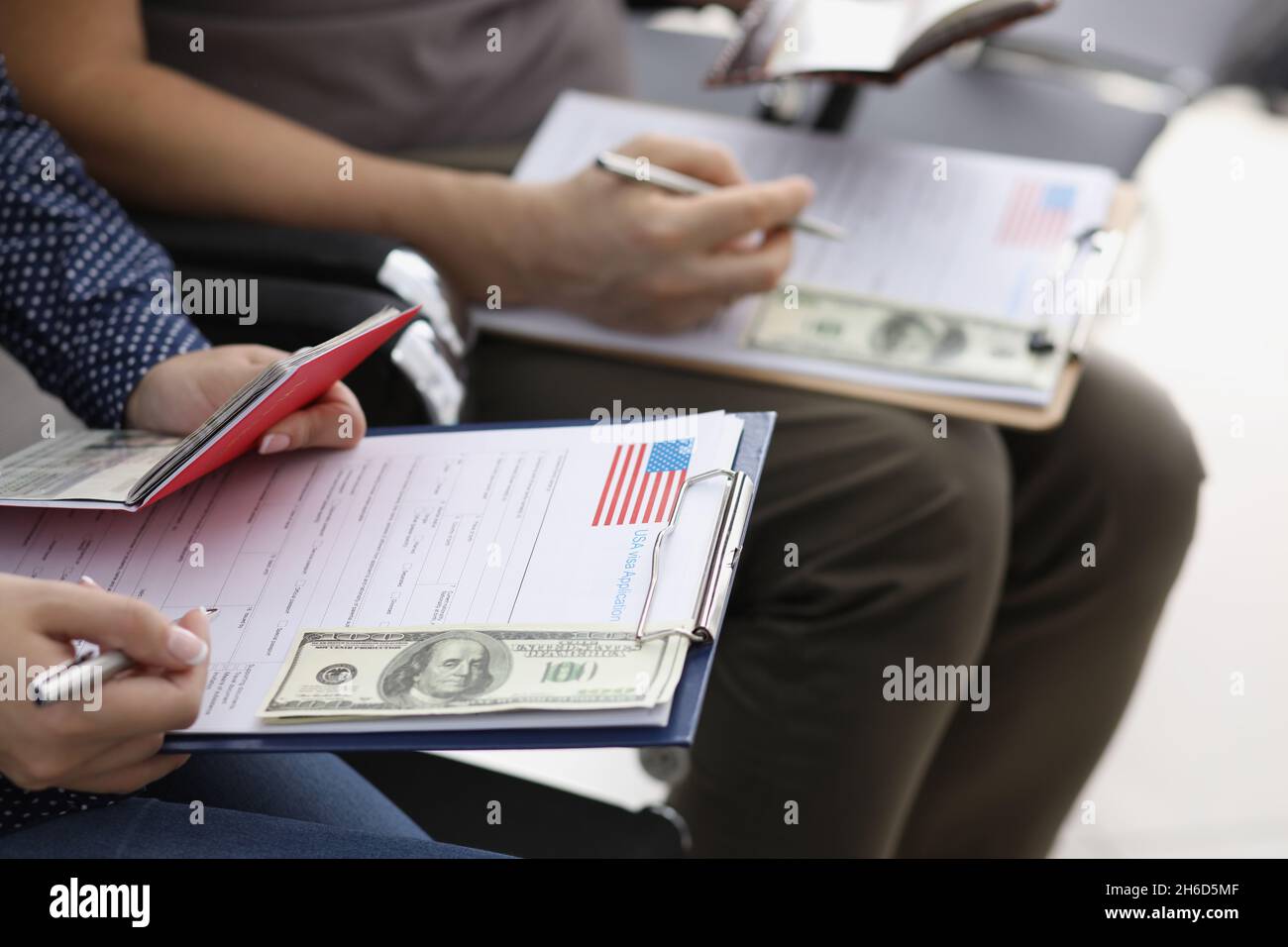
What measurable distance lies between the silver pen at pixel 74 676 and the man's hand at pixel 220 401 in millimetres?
169

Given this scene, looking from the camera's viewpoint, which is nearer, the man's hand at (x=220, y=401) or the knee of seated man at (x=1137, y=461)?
the man's hand at (x=220, y=401)

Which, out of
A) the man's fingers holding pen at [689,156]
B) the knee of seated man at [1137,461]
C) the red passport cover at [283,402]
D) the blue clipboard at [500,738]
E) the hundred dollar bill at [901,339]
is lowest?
the knee of seated man at [1137,461]

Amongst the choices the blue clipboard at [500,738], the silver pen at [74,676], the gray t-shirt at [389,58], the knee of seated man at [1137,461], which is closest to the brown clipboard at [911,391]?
Result: the knee of seated man at [1137,461]

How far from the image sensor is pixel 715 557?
57 centimetres

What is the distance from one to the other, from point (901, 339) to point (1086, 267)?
0.47 ft

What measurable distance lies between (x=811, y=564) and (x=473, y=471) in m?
0.31

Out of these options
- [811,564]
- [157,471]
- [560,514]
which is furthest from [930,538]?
[157,471]

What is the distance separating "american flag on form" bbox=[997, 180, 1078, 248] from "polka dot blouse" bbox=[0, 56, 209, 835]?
0.60m

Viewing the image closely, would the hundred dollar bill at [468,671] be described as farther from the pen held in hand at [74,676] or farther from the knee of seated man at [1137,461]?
the knee of seated man at [1137,461]

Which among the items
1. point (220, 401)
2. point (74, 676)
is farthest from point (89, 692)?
point (220, 401)

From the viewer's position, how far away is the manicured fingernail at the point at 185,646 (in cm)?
52

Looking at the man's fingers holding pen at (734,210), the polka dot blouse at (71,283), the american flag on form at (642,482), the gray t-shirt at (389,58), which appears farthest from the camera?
the gray t-shirt at (389,58)

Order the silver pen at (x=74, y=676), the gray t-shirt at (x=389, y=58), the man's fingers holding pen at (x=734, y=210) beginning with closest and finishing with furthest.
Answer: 1. the silver pen at (x=74, y=676)
2. the man's fingers holding pen at (x=734, y=210)
3. the gray t-shirt at (x=389, y=58)

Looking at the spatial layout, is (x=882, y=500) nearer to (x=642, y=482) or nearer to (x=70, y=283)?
(x=642, y=482)
